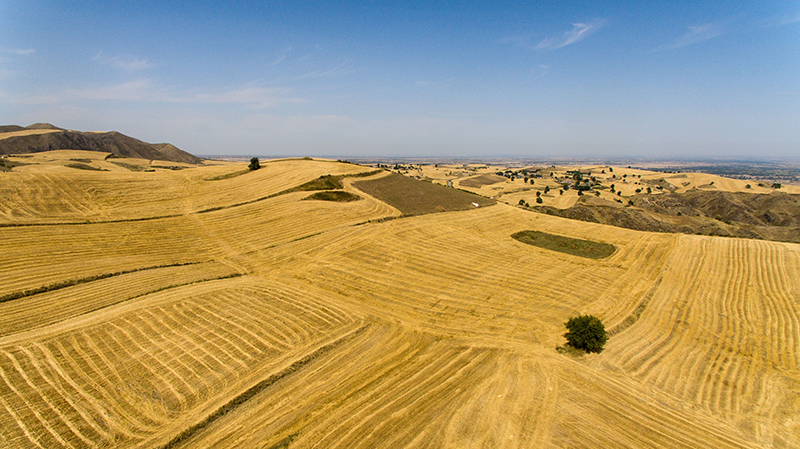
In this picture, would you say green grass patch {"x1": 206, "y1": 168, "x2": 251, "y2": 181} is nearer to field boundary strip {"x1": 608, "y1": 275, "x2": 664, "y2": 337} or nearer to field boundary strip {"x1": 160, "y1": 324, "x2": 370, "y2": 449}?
field boundary strip {"x1": 160, "y1": 324, "x2": 370, "y2": 449}

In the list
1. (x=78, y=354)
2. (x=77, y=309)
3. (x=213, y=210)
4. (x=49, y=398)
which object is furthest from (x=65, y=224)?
(x=49, y=398)

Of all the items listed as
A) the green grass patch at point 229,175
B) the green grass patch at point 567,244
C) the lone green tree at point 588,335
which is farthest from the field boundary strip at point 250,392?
the green grass patch at point 229,175

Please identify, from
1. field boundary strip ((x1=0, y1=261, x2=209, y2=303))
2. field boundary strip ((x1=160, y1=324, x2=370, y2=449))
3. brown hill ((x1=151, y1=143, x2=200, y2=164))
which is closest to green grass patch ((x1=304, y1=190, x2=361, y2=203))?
field boundary strip ((x1=0, y1=261, x2=209, y2=303))

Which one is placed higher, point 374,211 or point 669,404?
point 374,211

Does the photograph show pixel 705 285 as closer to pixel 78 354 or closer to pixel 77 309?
pixel 78 354

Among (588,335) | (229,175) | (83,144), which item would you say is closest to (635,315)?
(588,335)
